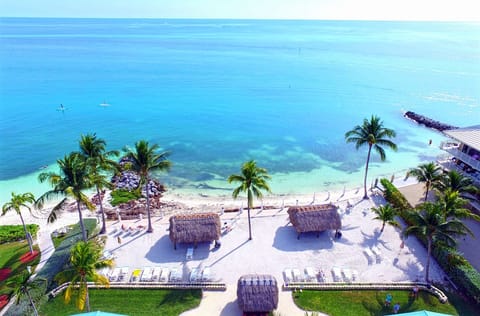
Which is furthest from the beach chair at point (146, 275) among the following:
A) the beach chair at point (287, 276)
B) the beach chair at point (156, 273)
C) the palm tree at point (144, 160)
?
the beach chair at point (287, 276)

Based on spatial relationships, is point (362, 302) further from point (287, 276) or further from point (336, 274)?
point (287, 276)

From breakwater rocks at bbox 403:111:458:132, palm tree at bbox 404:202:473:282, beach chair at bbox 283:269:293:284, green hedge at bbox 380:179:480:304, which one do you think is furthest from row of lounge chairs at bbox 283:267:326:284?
breakwater rocks at bbox 403:111:458:132

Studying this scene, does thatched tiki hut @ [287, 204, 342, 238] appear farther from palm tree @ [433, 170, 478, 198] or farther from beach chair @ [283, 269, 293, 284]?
palm tree @ [433, 170, 478, 198]

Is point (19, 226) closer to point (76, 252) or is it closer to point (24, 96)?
point (76, 252)

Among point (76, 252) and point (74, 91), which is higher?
point (74, 91)

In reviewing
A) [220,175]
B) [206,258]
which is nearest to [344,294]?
[206,258]

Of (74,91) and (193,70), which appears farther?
(193,70)

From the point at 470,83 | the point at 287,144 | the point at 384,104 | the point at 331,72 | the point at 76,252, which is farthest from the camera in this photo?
the point at 331,72
